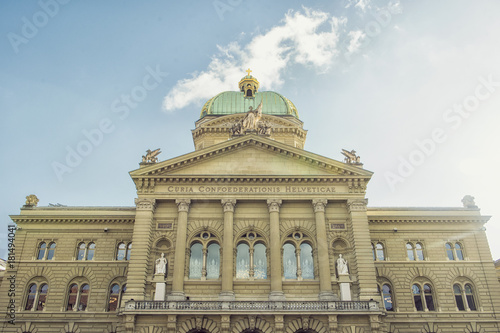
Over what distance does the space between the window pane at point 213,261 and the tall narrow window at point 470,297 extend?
66.5ft

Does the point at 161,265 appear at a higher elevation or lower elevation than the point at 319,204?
lower

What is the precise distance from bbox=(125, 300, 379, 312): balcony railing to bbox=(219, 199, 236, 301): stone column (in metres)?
1.26

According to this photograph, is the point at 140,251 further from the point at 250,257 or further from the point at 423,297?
the point at 423,297

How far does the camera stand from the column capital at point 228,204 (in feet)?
106

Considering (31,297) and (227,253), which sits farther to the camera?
(31,297)

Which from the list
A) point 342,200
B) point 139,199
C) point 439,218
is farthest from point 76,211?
point 439,218

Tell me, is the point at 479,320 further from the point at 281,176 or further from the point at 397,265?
the point at 281,176

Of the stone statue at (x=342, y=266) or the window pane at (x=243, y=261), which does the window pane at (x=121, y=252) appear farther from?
the stone statue at (x=342, y=266)

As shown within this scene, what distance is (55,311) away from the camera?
110 feet

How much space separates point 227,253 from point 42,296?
16175 mm

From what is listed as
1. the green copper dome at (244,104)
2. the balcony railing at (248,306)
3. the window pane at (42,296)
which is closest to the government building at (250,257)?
the balcony railing at (248,306)

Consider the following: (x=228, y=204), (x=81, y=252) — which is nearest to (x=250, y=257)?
(x=228, y=204)

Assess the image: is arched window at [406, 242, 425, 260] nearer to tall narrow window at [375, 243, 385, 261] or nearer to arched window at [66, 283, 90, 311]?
tall narrow window at [375, 243, 385, 261]

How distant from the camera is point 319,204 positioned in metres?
32.5
